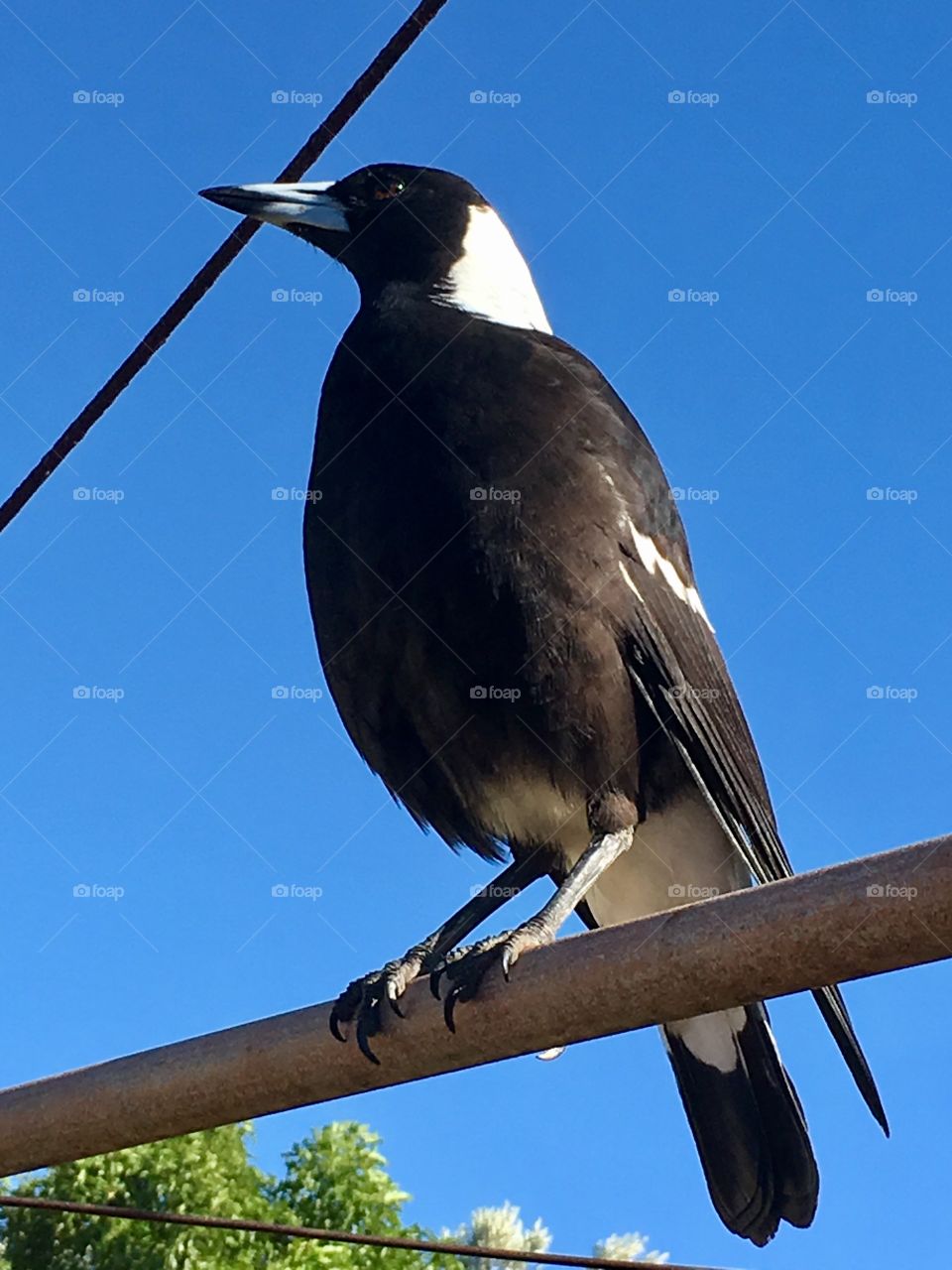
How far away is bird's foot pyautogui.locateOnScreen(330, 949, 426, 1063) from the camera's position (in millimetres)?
1713

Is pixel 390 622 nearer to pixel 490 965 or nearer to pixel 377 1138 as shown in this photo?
pixel 490 965

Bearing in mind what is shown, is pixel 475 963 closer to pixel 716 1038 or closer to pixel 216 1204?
pixel 716 1038

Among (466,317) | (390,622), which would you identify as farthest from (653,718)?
(466,317)

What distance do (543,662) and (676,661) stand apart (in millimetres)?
306

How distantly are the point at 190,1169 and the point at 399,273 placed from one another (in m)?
Result: 9.60

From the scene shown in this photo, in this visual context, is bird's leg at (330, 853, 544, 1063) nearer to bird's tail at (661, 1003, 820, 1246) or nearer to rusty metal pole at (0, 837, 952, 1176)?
rusty metal pole at (0, 837, 952, 1176)

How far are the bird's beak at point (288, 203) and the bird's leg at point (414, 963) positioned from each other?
5.07 feet

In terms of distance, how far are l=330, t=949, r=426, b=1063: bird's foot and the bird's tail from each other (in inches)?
17.2

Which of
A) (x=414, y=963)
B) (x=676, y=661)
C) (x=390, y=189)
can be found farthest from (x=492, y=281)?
(x=414, y=963)

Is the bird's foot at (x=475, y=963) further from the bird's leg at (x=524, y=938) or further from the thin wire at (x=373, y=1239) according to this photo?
the thin wire at (x=373, y=1239)

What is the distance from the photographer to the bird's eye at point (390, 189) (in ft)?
11.2

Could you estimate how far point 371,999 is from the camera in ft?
6.35

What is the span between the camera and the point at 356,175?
11.4ft

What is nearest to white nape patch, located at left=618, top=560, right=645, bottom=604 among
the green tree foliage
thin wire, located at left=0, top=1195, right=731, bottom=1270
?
thin wire, located at left=0, top=1195, right=731, bottom=1270
